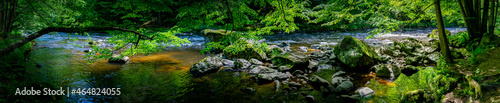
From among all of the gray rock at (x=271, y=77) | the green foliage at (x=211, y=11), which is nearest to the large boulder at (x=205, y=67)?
the gray rock at (x=271, y=77)

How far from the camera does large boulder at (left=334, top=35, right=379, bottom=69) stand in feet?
22.8

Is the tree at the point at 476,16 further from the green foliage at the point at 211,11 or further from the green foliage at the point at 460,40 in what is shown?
the green foliage at the point at 211,11

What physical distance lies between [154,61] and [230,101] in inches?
231

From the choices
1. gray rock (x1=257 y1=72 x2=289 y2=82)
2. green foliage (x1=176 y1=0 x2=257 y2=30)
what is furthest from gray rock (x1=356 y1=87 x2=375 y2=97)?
green foliage (x1=176 y1=0 x2=257 y2=30)

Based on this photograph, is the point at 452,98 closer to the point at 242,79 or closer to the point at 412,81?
the point at 412,81

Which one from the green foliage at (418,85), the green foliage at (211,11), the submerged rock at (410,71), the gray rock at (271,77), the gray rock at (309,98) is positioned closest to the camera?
the green foliage at (211,11)

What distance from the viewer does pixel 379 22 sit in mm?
7016

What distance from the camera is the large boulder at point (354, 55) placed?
6.94 metres

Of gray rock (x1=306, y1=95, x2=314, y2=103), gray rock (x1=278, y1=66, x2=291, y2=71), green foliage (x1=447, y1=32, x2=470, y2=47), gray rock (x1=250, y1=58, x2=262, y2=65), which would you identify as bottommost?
gray rock (x1=306, y1=95, x2=314, y2=103)

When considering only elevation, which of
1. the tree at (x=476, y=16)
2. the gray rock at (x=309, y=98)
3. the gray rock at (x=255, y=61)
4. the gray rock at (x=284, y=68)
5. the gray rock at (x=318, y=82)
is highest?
the tree at (x=476, y=16)

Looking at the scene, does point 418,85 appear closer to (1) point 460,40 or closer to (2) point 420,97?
(2) point 420,97

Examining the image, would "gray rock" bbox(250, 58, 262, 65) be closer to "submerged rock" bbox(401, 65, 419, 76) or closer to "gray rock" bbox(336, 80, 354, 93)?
"gray rock" bbox(336, 80, 354, 93)

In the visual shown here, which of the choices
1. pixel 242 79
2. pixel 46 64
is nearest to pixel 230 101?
pixel 242 79

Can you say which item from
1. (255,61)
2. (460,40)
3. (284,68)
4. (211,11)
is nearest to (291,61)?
(284,68)
